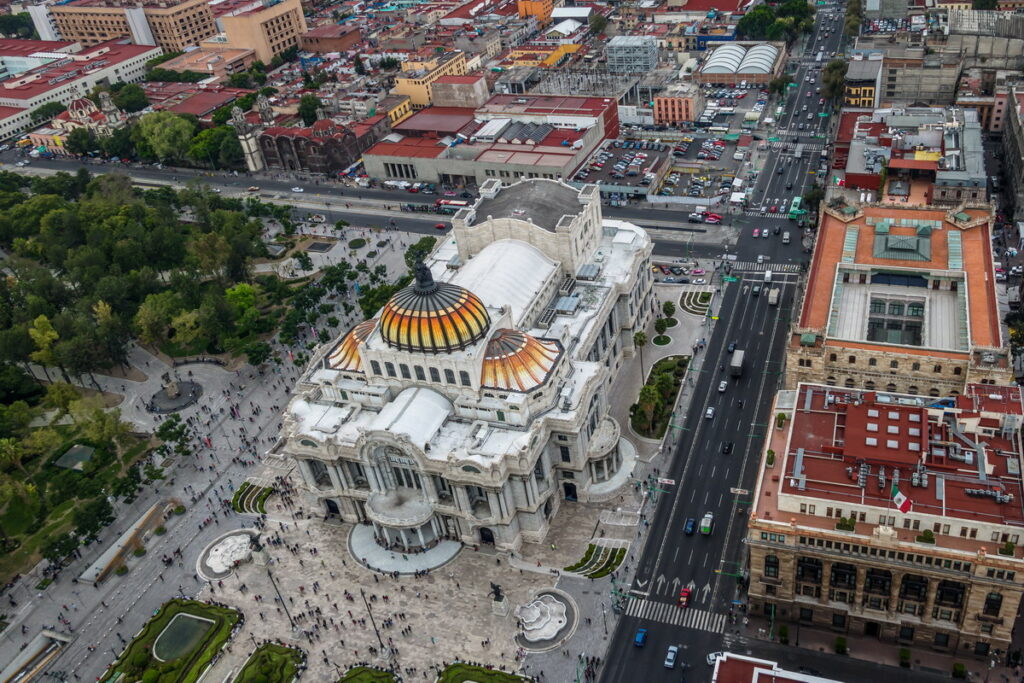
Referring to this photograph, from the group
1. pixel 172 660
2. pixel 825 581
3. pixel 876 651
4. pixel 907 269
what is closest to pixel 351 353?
pixel 172 660

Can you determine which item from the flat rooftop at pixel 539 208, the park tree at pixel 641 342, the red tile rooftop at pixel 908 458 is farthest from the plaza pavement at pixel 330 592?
the flat rooftop at pixel 539 208

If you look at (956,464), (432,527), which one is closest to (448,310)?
(432,527)

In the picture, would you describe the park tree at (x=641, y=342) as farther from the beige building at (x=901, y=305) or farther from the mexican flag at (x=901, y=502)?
the mexican flag at (x=901, y=502)

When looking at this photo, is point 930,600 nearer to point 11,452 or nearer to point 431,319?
point 431,319

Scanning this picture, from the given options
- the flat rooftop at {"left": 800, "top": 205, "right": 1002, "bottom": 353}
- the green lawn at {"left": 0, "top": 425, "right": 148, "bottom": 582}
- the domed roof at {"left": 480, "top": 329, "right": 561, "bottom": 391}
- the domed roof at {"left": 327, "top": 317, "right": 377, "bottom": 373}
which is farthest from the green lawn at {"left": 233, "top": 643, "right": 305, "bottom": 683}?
the flat rooftop at {"left": 800, "top": 205, "right": 1002, "bottom": 353}

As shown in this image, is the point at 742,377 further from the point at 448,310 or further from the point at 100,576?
the point at 100,576
